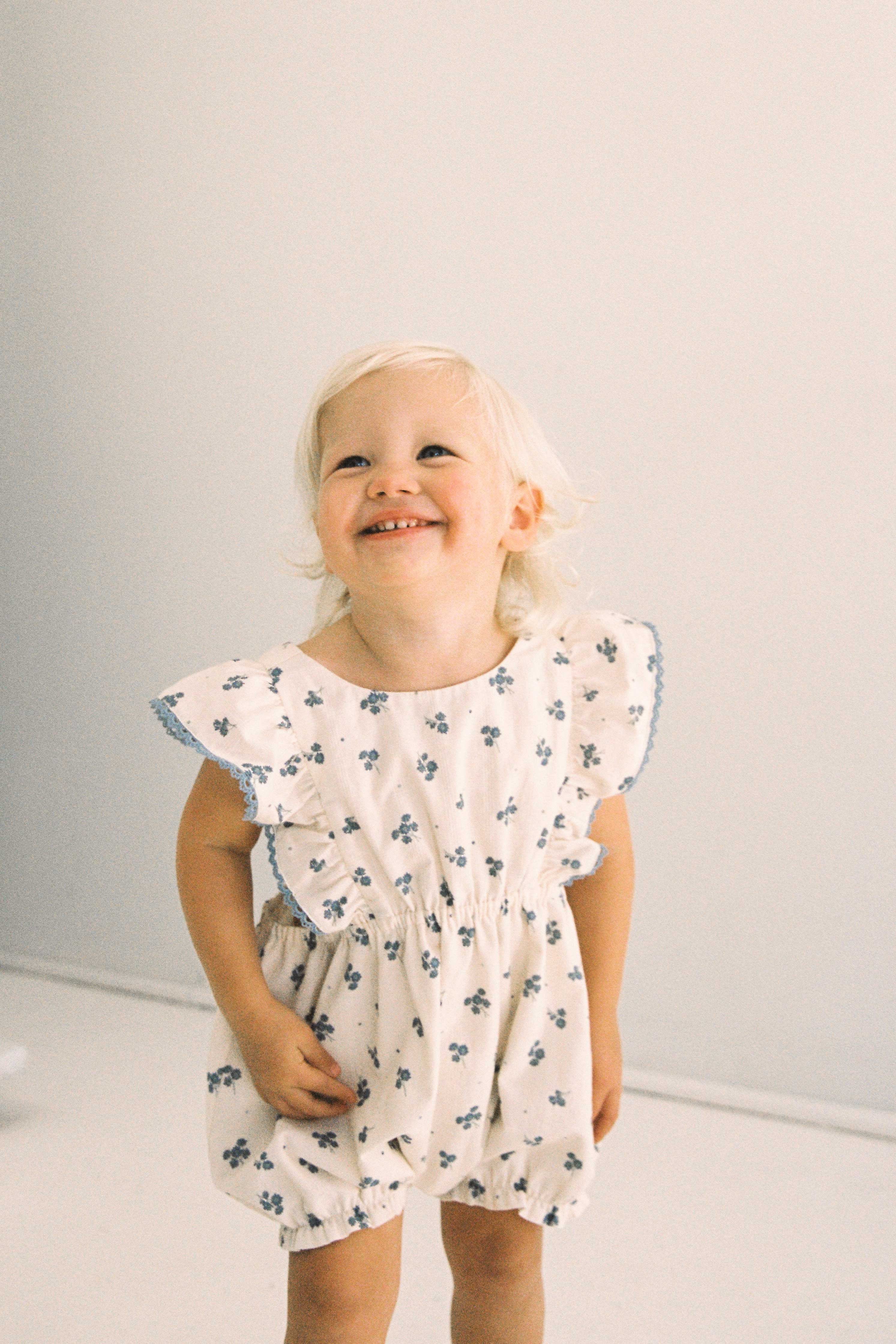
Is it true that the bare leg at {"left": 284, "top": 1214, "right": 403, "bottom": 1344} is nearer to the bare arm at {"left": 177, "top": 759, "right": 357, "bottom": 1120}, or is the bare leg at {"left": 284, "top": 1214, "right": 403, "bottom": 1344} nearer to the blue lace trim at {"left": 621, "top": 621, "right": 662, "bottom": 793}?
the bare arm at {"left": 177, "top": 759, "right": 357, "bottom": 1120}

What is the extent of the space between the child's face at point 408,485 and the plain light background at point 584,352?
25.9 inches

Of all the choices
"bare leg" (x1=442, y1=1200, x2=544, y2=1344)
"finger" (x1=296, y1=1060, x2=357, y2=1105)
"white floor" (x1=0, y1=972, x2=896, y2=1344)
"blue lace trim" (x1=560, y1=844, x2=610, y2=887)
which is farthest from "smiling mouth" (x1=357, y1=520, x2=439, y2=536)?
"white floor" (x1=0, y1=972, x2=896, y2=1344)

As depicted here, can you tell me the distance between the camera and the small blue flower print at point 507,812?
750mm

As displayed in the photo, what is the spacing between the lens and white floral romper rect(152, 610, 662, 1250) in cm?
72

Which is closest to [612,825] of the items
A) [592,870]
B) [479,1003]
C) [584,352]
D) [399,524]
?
[592,870]

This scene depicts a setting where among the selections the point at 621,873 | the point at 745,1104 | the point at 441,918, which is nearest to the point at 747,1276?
the point at 745,1104

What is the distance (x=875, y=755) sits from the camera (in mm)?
1323

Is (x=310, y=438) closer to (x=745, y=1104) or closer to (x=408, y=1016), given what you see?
(x=408, y=1016)

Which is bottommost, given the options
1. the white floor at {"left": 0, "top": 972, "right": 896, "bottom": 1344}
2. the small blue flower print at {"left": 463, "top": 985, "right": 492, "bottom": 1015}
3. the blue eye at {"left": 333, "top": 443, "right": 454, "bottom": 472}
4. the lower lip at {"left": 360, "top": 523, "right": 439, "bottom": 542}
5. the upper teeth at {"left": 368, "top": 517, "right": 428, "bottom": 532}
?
the white floor at {"left": 0, "top": 972, "right": 896, "bottom": 1344}

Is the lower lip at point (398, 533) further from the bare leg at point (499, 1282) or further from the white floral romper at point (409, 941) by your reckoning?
the bare leg at point (499, 1282)

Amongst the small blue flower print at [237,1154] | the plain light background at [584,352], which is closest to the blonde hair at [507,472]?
the small blue flower print at [237,1154]

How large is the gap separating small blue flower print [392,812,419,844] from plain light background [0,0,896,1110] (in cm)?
73

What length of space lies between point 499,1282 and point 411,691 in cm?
42

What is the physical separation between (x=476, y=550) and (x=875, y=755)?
753 millimetres
